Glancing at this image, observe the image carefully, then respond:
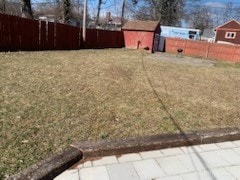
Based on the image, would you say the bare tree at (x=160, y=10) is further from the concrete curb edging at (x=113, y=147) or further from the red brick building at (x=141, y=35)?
the concrete curb edging at (x=113, y=147)

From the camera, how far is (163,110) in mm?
5066

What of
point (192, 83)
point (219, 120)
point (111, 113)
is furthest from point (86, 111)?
point (192, 83)

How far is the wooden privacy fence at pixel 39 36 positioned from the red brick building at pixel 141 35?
11.2 ft

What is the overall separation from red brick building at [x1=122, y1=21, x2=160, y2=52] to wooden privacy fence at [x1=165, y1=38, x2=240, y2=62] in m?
1.67

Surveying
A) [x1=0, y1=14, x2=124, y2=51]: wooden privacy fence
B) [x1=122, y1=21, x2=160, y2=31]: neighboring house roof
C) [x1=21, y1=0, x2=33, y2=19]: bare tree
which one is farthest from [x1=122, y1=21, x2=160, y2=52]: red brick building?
[x1=21, y1=0, x2=33, y2=19]: bare tree

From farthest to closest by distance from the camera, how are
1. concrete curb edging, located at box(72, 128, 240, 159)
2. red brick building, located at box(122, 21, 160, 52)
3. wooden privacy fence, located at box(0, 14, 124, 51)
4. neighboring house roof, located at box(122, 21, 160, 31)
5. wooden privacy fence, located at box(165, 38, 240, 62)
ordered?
neighboring house roof, located at box(122, 21, 160, 31) < red brick building, located at box(122, 21, 160, 52) < wooden privacy fence, located at box(165, 38, 240, 62) < wooden privacy fence, located at box(0, 14, 124, 51) < concrete curb edging, located at box(72, 128, 240, 159)

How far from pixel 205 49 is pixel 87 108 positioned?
19.2m

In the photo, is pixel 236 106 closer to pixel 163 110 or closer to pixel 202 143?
pixel 163 110

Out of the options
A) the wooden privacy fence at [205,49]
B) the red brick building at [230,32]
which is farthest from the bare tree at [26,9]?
the red brick building at [230,32]

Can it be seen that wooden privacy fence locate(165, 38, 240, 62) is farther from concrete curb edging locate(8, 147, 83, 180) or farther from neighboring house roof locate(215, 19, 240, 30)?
concrete curb edging locate(8, 147, 83, 180)

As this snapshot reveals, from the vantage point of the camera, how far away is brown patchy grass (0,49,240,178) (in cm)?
334

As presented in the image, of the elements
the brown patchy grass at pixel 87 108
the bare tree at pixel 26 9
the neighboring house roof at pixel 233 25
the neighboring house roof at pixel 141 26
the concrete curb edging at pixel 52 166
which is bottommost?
the brown patchy grass at pixel 87 108

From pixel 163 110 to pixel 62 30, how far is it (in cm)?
1202

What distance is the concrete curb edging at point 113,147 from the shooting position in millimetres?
2545
